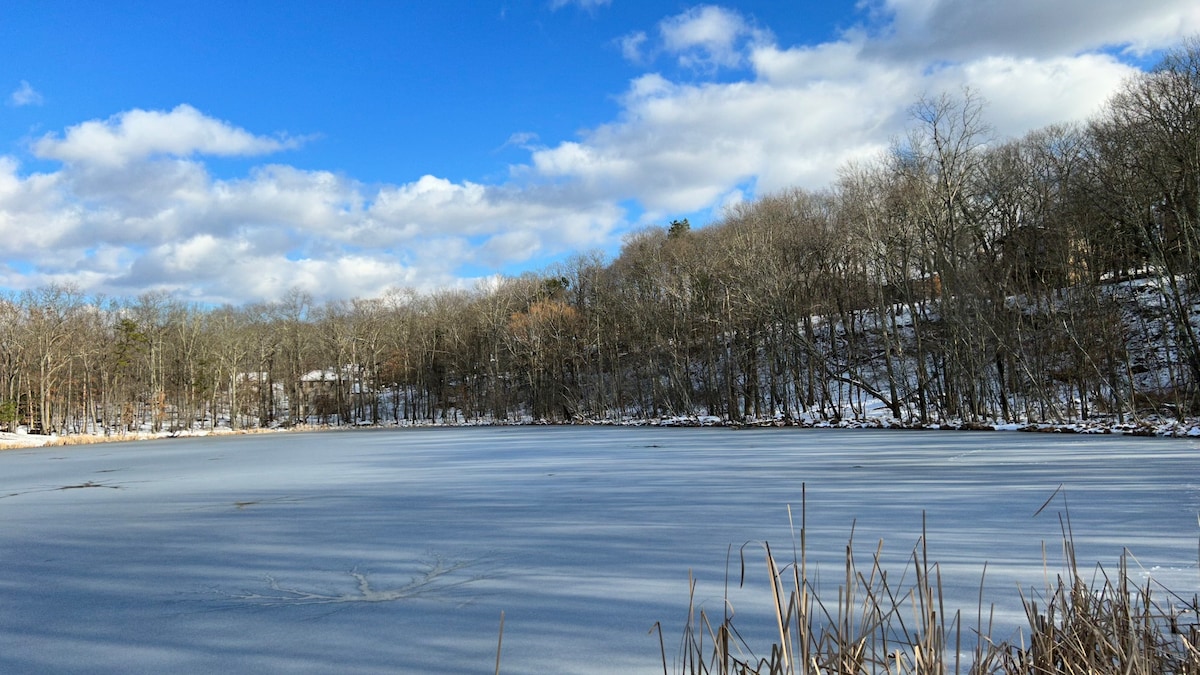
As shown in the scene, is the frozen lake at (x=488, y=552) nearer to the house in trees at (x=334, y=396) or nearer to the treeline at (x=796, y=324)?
the treeline at (x=796, y=324)

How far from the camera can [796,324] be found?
22.6 metres

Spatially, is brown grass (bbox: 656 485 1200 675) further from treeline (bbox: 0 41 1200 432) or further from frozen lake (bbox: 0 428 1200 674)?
treeline (bbox: 0 41 1200 432)

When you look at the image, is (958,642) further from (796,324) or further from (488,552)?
(796,324)

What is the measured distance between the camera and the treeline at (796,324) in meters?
15.5

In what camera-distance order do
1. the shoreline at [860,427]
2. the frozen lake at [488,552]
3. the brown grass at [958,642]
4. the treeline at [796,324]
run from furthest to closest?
the treeline at [796,324] → the shoreline at [860,427] → the frozen lake at [488,552] → the brown grass at [958,642]

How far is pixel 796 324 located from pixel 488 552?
20.0m

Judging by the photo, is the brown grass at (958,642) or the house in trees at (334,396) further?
the house in trees at (334,396)

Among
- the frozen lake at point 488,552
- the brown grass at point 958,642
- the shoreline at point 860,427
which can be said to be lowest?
the shoreline at point 860,427

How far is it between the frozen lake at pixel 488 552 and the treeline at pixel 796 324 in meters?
9.34

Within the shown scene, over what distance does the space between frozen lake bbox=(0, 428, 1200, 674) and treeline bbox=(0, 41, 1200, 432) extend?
934 cm

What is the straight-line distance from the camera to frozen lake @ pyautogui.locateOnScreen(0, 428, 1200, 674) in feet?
8.30

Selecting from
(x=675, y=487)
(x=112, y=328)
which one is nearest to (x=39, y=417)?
(x=112, y=328)

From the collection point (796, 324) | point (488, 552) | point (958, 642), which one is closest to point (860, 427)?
point (796, 324)

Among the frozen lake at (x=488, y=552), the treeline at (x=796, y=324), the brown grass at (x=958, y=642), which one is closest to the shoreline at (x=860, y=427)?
the treeline at (x=796, y=324)
